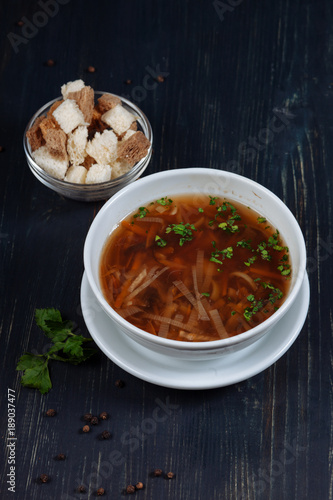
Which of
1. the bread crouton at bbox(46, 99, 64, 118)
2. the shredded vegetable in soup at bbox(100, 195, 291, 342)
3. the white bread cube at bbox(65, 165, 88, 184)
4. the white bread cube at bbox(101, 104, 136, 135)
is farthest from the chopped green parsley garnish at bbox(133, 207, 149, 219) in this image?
the bread crouton at bbox(46, 99, 64, 118)

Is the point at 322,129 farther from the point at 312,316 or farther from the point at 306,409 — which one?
the point at 306,409

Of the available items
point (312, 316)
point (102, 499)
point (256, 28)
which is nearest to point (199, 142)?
point (256, 28)

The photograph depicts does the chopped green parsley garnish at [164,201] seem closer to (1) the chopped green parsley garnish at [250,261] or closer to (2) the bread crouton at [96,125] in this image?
(1) the chopped green parsley garnish at [250,261]

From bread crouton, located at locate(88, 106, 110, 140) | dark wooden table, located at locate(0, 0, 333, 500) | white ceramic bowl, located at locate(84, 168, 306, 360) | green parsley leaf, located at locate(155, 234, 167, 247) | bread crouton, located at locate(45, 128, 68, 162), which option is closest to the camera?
white ceramic bowl, located at locate(84, 168, 306, 360)

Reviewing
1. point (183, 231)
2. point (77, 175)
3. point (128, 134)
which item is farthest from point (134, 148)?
point (183, 231)

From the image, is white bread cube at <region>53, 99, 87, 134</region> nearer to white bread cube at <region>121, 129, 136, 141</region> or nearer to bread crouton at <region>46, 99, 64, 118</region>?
bread crouton at <region>46, 99, 64, 118</region>

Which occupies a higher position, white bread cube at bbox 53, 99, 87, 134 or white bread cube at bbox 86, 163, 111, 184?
white bread cube at bbox 53, 99, 87, 134

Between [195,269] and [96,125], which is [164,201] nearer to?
[195,269]
